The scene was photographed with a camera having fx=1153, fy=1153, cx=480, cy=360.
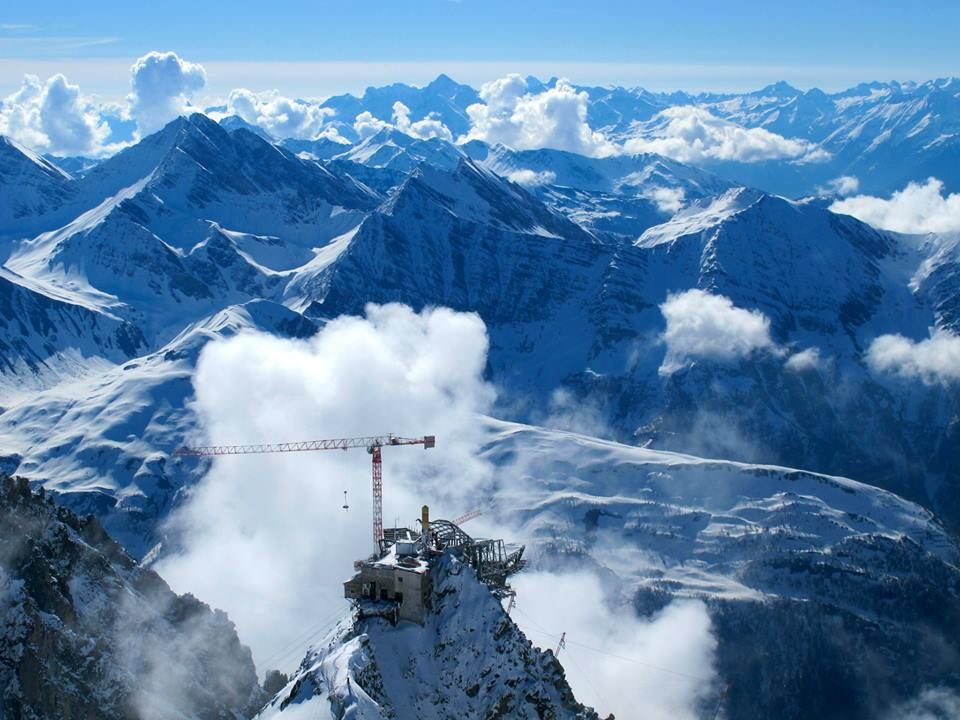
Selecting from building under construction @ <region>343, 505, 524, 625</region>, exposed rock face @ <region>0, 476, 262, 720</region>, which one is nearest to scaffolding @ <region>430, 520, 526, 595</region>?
building under construction @ <region>343, 505, 524, 625</region>

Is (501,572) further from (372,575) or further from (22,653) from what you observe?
(22,653)

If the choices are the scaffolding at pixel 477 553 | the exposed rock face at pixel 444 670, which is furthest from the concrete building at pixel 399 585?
the scaffolding at pixel 477 553

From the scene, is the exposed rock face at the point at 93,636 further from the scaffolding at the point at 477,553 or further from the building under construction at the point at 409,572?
the scaffolding at the point at 477,553

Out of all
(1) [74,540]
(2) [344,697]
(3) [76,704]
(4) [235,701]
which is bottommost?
(4) [235,701]

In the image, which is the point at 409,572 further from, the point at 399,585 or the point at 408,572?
the point at 399,585

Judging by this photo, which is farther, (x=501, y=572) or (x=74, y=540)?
(x=74, y=540)

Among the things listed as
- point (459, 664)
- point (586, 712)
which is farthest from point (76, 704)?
point (586, 712)

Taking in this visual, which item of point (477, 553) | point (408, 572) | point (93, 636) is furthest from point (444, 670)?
point (93, 636)
